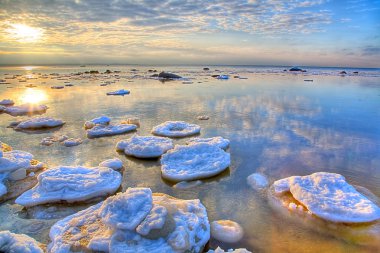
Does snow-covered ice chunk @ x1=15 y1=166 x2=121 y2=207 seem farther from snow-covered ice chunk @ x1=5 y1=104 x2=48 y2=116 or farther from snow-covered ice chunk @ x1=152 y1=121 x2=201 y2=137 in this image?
snow-covered ice chunk @ x1=5 y1=104 x2=48 y2=116

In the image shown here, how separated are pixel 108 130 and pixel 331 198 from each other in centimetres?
701

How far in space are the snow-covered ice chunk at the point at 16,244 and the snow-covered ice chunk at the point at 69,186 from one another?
129cm

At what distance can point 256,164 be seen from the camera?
6.57m

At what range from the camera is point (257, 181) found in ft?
18.6

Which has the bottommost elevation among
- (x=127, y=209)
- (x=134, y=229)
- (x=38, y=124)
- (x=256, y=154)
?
(x=38, y=124)

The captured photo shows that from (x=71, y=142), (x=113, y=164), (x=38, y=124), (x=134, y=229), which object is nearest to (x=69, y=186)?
(x=113, y=164)

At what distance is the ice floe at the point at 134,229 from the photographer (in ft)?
11.4

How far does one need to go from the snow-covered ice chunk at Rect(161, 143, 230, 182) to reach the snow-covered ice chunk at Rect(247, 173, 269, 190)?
0.68 metres

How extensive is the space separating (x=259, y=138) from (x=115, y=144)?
4.40 m

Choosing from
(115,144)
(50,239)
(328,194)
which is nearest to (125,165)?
(115,144)

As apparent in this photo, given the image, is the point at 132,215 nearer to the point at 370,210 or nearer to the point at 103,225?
the point at 103,225

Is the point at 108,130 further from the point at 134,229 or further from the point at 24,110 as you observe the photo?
the point at 24,110

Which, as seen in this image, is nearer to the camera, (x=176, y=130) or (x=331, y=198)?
(x=331, y=198)

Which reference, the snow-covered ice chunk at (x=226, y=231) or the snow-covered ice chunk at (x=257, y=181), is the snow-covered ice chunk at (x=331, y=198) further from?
the snow-covered ice chunk at (x=226, y=231)
